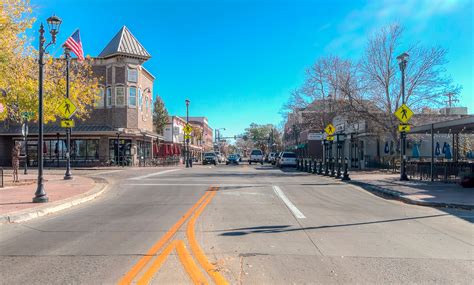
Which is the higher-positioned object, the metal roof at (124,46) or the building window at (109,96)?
the metal roof at (124,46)

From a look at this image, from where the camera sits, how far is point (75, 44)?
22.1 metres

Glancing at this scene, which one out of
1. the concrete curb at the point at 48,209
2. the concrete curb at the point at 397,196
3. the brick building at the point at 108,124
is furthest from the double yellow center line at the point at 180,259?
the brick building at the point at 108,124

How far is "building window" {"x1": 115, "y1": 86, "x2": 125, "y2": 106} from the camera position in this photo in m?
42.5

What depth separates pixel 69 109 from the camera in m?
19.4

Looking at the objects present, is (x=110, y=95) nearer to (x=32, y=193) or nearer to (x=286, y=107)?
(x=286, y=107)

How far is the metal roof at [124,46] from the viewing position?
4197cm

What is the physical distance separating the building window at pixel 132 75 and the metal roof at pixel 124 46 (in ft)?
5.28

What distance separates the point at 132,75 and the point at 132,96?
217 cm

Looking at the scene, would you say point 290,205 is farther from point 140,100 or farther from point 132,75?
point 140,100

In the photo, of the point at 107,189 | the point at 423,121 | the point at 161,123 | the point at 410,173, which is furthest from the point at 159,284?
the point at 161,123

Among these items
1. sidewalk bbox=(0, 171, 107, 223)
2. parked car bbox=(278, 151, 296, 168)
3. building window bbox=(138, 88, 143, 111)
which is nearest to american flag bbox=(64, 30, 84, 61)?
sidewalk bbox=(0, 171, 107, 223)

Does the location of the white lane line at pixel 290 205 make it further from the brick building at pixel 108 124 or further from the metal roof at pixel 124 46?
the metal roof at pixel 124 46

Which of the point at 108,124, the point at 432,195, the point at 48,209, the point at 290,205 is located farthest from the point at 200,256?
the point at 108,124

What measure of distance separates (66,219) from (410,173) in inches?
809
